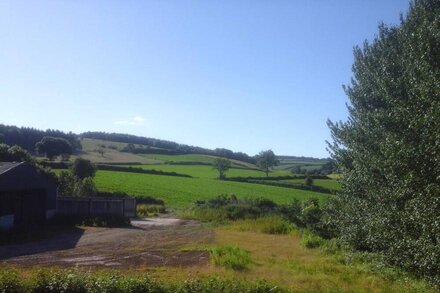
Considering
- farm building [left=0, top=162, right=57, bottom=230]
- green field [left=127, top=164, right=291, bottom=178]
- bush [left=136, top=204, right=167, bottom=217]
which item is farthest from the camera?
green field [left=127, top=164, right=291, bottom=178]

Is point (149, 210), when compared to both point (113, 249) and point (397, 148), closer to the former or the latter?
point (113, 249)

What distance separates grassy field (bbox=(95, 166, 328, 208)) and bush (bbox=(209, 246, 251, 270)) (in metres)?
30.6

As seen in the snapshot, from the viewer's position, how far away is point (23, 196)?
2866 centimetres

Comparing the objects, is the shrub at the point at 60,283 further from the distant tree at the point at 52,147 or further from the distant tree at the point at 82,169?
the distant tree at the point at 52,147

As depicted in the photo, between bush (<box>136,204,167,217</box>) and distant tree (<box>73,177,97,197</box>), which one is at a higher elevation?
distant tree (<box>73,177,97,197</box>)

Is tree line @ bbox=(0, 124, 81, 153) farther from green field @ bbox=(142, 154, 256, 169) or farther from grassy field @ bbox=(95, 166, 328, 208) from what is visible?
grassy field @ bbox=(95, 166, 328, 208)

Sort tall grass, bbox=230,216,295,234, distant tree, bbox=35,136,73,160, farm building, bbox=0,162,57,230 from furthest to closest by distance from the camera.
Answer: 1. distant tree, bbox=35,136,73,160
2. tall grass, bbox=230,216,295,234
3. farm building, bbox=0,162,57,230

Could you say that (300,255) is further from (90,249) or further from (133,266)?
(90,249)

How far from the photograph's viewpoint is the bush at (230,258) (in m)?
16.9

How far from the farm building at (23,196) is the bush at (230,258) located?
13.7m

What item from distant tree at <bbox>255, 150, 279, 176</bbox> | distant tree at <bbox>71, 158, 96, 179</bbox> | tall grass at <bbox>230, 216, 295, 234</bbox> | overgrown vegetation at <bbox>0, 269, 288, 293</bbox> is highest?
distant tree at <bbox>255, 150, 279, 176</bbox>

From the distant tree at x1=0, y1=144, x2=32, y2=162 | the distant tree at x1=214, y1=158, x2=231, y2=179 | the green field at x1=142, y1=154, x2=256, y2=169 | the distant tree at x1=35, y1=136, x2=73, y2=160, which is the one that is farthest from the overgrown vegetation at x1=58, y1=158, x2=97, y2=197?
the green field at x1=142, y1=154, x2=256, y2=169

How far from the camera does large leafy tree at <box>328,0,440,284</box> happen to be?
11172 millimetres

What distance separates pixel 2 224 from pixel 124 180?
1354 inches
